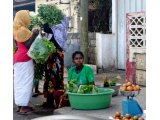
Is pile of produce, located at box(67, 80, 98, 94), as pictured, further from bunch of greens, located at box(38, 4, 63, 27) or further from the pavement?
bunch of greens, located at box(38, 4, 63, 27)

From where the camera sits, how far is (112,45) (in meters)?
11.8

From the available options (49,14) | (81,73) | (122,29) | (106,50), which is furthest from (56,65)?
(106,50)

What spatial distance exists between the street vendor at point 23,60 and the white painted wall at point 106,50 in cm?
510

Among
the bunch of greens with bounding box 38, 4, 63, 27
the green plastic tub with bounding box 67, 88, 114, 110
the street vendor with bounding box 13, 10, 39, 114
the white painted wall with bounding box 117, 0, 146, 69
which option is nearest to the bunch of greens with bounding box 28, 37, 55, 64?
the street vendor with bounding box 13, 10, 39, 114

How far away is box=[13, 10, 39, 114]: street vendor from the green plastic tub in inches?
31.4

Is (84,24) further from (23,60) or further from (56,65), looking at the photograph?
(23,60)

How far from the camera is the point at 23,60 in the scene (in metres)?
6.68

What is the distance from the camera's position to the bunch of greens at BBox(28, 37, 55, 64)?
6543 mm

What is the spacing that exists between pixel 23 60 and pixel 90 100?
51.3 inches

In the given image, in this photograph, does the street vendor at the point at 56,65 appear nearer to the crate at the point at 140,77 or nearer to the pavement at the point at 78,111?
the pavement at the point at 78,111

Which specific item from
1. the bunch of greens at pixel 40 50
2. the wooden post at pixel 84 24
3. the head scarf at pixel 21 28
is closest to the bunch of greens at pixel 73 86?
the bunch of greens at pixel 40 50

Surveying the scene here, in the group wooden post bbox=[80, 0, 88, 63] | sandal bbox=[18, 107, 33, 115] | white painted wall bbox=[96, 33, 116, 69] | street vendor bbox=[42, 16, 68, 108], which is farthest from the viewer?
white painted wall bbox=[96, 33, 116, 69]
